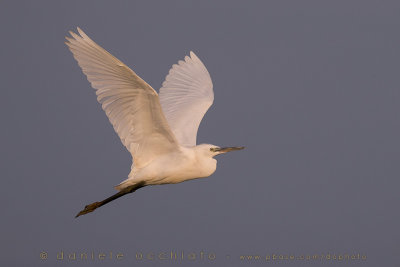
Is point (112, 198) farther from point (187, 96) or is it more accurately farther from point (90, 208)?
point (187, 96)

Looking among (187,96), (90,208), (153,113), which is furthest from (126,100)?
(187,96)

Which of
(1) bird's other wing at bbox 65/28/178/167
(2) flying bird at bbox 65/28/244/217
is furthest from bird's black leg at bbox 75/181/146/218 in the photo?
(1) bird's other wing at bbox 65/28/178/167

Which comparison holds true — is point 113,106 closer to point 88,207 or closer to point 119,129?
point 119,129

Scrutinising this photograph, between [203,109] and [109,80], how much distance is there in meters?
3.23

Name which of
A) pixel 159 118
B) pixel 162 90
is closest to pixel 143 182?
pixel 159 118

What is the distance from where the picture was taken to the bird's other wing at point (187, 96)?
426 inches

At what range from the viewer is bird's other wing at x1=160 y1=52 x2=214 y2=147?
426 inches

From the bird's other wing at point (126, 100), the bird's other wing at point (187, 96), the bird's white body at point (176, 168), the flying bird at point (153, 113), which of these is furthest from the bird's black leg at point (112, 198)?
the bird's other wing at point (187, 96)

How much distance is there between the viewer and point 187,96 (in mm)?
11562

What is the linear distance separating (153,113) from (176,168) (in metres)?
1.14

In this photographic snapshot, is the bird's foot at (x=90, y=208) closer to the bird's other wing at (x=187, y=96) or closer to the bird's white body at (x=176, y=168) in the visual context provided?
the bird's white body at (x=176, y=168)

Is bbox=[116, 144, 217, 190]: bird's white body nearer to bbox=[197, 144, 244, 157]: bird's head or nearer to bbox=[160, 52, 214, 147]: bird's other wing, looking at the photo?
bbox=[197, 144, 244, 157]: bird's head

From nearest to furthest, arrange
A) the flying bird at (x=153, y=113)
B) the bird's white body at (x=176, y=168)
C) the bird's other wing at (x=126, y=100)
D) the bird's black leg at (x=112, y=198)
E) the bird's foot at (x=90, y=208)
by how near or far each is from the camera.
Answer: the bird's other wing at (x=126, y=100), the flying bird at (x=153, y=113), the bird's white body at (x=176, y=168), the bird's black leg at (x=112, y=198), the bird's foot at (x=90, y=208)

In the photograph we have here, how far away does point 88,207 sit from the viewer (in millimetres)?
9906
